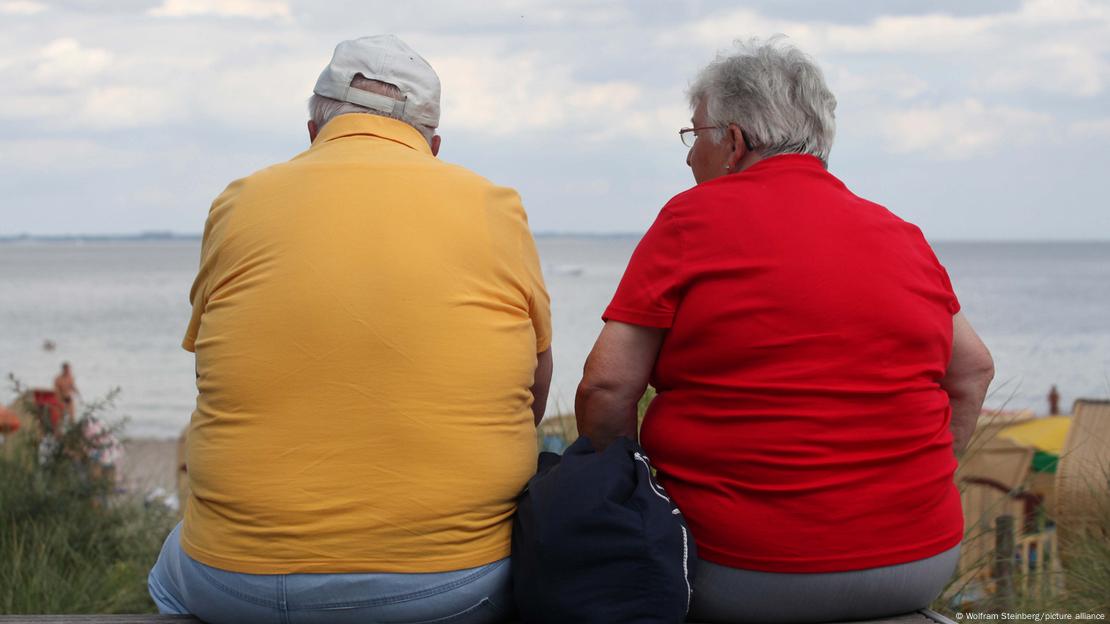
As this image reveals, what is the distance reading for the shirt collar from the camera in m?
2.49

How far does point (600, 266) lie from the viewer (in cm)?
10150

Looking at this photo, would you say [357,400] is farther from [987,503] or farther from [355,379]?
[987,503]

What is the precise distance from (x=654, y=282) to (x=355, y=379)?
0.69 m

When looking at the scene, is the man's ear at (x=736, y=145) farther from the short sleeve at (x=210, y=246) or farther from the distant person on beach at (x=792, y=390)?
the short sleeve at (x=210, y=246)

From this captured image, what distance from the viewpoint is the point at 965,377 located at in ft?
9.13

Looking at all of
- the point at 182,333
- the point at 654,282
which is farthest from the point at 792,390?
the point at 182,333

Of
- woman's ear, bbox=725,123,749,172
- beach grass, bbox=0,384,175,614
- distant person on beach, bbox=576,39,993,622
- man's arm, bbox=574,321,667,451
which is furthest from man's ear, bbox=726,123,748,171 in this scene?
beach grass, bbox=0,384,175,614

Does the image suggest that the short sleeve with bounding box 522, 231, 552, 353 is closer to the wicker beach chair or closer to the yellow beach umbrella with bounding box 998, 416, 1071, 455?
the wicker beach chair

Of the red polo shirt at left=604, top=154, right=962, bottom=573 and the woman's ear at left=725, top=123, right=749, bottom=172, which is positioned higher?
the woman's ear at left=725, top=123, right=749, bottom=172

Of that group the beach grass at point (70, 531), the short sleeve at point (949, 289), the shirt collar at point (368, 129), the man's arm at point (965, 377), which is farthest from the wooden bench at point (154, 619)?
the beach grass at point (70, 531)

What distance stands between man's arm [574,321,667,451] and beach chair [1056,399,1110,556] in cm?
246

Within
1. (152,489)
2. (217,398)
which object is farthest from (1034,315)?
(217,398)

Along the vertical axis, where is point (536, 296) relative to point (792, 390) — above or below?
above

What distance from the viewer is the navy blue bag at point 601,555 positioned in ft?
7.13
